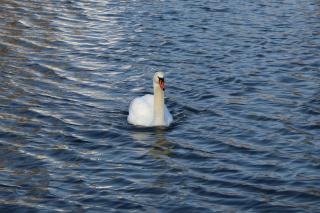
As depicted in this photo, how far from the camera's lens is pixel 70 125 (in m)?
12.5

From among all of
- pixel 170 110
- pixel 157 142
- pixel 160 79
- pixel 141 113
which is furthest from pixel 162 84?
pixel 170 110

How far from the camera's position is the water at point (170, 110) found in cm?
925

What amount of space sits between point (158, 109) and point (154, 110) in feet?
0.37

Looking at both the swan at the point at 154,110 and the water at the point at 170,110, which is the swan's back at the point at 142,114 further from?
the water at the point at 170,110

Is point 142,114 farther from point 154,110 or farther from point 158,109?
point 158,109

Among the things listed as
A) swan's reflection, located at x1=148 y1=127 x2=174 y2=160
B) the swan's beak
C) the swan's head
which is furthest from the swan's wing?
the swan's beak

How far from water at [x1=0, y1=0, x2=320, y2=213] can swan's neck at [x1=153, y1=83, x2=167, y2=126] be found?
0.60 feet

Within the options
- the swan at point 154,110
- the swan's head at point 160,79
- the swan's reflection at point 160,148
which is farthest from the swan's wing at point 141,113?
the swan's head at point 160,79

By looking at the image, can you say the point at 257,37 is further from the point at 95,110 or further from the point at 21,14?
the point at 21,14

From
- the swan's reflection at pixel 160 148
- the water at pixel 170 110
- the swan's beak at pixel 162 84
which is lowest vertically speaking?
the swan's reflection at pixel 160 148

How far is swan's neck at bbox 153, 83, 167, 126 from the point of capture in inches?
487

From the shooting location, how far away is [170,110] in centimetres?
1380

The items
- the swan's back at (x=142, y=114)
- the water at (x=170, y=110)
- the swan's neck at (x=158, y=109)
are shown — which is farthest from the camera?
the swan's back at (x=142, y=114)

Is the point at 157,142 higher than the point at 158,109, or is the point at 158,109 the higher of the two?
the point at 158,109
